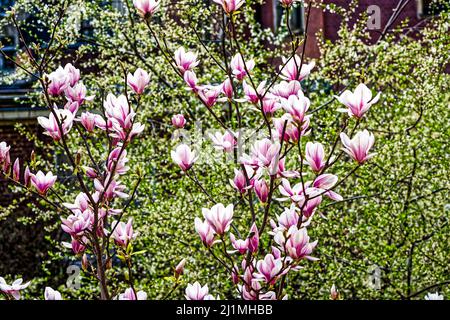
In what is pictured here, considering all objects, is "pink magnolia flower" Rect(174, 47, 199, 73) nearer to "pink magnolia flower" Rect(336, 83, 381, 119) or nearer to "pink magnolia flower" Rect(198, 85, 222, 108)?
"pink magnolia flower" Rect(198, 85, 222, 108)

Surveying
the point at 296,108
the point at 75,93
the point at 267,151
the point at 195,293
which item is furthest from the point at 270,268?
the point at 75,93

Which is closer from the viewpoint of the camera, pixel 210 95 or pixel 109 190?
pixel 109 190

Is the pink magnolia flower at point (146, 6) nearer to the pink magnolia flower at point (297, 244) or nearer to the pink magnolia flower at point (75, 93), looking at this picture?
the pink magnolia flower at point (75, 93)

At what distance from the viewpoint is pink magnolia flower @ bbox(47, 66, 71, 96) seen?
7.52 ft

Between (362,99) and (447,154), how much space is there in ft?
12.4

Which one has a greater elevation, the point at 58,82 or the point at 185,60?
the point at 185,60

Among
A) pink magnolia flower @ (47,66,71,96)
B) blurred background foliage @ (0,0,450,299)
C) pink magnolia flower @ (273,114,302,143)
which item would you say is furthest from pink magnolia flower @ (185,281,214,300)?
blurred background foliage @ (0,0,450,299)

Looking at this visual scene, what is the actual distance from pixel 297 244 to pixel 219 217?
0.74ft

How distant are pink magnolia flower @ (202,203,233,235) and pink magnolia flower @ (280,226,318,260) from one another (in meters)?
0.17

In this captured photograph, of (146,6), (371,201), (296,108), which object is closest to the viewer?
(296,108)

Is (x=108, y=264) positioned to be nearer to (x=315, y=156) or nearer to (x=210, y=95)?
(x=210, y=95)

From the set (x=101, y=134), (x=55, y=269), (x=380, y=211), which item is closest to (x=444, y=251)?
(x=380, y=211)

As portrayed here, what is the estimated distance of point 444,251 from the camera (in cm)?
559

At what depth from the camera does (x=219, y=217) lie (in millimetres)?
2008
